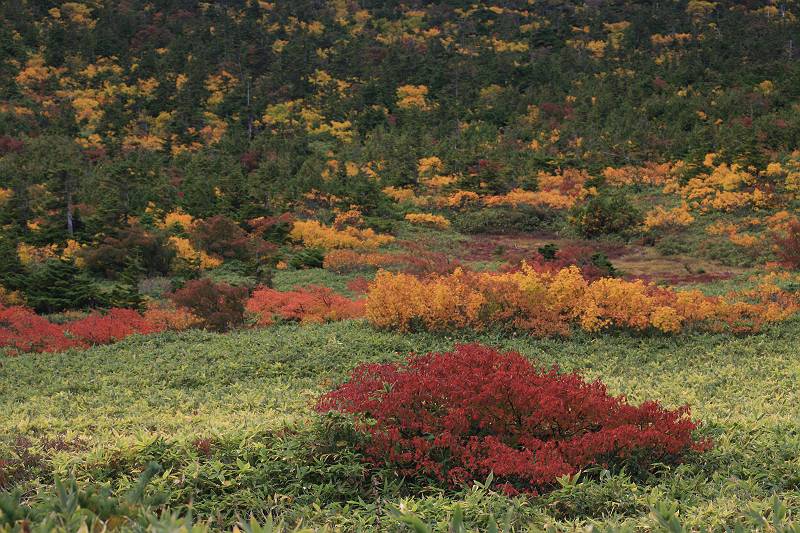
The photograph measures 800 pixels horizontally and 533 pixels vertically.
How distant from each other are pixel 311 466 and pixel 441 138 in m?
41.1

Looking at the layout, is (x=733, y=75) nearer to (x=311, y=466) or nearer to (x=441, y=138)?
(x=441, y=138)

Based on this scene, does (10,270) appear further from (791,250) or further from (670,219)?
(670,219)

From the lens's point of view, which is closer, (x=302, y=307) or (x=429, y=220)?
(x=302, y=307)

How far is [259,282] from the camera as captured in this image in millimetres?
20344

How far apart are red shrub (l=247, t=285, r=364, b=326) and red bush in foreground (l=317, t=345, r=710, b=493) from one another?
8847mm

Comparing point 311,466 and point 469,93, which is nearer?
point 311,466

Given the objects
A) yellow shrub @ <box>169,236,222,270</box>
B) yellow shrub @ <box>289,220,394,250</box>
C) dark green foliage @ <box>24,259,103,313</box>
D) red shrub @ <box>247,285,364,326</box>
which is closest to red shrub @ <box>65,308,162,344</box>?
dark green foliage @ <box>24,259,103,313</box>

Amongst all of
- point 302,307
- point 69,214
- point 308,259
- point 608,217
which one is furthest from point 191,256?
point 608,217

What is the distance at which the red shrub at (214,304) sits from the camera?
49.5 ft

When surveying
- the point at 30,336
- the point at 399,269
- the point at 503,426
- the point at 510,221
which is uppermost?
the point at 503,426

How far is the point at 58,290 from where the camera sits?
1744 cm

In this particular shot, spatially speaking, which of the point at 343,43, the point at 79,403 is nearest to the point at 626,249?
the point at 79,403

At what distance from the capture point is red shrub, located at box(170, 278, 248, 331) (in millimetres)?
15078

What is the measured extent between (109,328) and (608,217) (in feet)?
68.1
